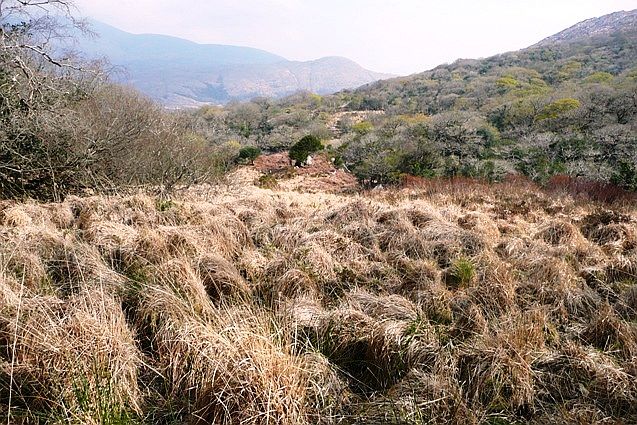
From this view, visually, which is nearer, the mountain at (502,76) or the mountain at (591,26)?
the mountain at (502,76)

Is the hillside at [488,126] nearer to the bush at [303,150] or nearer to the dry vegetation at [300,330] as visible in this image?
the bush at [303,150]

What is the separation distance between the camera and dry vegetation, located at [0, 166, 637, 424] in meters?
1.77

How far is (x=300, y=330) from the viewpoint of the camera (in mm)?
2445

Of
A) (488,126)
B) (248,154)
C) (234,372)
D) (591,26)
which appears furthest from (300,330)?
(591,26)

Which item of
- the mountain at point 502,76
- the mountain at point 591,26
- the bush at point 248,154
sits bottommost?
the bush at point 248,154

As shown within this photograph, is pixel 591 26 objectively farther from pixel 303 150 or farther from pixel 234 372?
pixel 234 372

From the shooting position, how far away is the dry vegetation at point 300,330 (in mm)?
1767

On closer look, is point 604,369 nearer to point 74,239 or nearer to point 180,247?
point 180,247

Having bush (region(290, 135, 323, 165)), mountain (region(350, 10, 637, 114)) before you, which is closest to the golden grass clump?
bush (region(290, 135, 323, 165))

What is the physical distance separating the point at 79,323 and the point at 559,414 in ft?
7.65

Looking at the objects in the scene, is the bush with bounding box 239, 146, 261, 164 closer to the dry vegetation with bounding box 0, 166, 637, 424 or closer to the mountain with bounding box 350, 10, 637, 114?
the dry vegetation with bounding box 0, 166, 637, 424

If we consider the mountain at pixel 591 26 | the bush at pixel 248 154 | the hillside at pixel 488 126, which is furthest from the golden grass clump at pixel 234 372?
the mountain at pixel 591 26

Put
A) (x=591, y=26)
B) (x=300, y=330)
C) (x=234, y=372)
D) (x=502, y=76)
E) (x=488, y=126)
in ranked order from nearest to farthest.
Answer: (x=234, y=372)
(x=300, y=330)
(x=488, y=126)
(x=502, y=76)
(x=591, y=26)

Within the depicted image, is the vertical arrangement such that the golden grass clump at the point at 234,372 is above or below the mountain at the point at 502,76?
below
